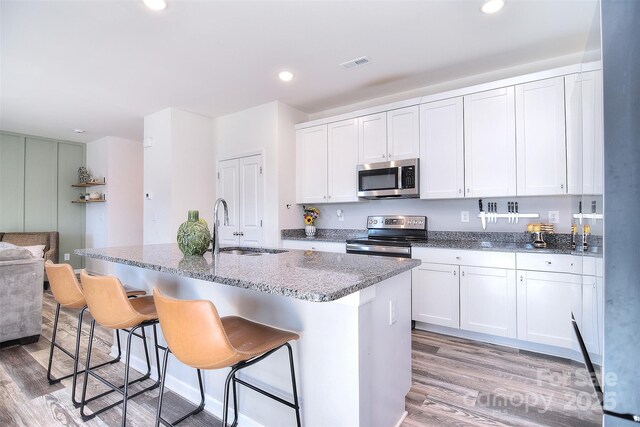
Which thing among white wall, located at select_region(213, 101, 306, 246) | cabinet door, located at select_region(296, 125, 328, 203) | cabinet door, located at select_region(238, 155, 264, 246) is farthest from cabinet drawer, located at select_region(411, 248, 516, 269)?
cabinet door, located at select_region(238, 155, 264, 246)

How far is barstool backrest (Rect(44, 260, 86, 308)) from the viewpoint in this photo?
2.03 metres

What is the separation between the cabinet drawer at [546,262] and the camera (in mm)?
2418

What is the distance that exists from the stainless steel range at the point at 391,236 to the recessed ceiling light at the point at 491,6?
200 cm

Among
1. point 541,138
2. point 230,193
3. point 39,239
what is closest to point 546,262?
point 541,138

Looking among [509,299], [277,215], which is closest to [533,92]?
[509,299]

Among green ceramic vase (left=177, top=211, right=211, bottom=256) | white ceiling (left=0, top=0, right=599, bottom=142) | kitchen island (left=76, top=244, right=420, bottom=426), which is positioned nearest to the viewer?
kitchen island (left=76, top=244, right=420, bottom=426)

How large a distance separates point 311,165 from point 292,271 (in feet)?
9.66

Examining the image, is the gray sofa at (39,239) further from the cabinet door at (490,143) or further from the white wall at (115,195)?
the cabinet door at (490,143)

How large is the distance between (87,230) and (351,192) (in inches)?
218

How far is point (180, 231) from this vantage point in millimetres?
2043

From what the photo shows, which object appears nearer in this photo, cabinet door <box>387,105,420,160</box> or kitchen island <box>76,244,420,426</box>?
kitchen island <box>76,244,420,426</box>

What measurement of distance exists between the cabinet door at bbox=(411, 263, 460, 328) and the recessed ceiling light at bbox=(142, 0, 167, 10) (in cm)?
297

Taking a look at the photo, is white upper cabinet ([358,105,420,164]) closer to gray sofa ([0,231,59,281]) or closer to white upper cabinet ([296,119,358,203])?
white upper cabinet ([296,119,358,203])

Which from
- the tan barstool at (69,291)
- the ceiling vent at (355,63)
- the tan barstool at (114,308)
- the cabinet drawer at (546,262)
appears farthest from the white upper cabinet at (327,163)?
the tan barstool at (114,308)
